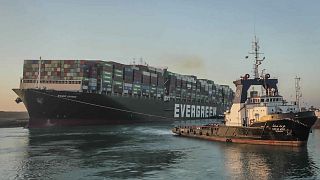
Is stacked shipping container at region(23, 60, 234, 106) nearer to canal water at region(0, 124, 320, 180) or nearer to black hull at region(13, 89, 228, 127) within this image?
black hull at region(13, 89, 228, 127)

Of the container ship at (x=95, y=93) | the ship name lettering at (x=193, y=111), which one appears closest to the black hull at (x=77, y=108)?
the container ship at (x=95, y=93)

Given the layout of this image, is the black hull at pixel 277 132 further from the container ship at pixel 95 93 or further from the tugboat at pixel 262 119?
the container ship at pixel 95 93

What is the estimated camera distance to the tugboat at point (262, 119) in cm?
3959

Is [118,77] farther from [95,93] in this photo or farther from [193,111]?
[193,111]

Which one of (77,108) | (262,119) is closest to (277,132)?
(262,119)

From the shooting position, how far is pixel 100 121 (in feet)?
285

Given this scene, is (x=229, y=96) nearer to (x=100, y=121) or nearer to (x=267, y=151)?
(x=100, y=121)

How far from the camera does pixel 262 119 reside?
136ft

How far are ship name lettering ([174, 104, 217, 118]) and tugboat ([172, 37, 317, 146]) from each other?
65.8 meters

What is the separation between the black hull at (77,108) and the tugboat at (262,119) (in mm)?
37259

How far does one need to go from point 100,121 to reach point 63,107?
36.2ft

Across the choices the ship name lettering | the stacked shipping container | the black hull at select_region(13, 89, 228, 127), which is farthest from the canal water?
the ship name lettering

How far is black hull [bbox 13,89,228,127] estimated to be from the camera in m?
77.1

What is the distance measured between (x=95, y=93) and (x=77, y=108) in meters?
5.69
